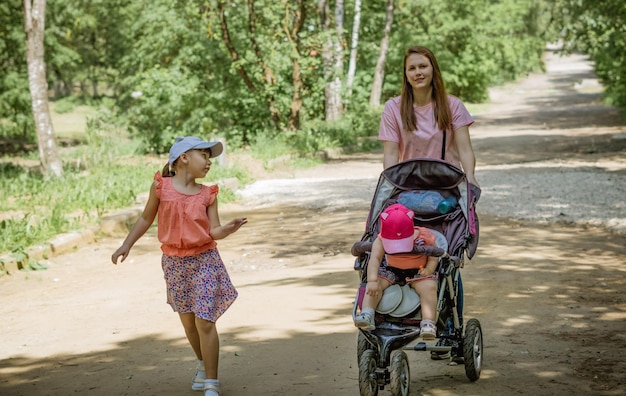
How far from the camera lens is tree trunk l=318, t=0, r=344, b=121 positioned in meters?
26.2

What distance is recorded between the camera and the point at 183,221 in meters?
5.42

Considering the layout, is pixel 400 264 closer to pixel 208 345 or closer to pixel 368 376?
pixel 368 376

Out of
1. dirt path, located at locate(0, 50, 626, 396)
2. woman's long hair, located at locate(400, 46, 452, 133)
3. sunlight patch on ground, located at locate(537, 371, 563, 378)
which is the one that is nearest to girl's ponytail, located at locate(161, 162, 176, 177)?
dirt path, located at locate(0, 50, 626, 396)

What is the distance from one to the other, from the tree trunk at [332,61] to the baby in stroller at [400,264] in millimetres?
21100

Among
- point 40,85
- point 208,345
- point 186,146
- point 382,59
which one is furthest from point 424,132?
point 382,59

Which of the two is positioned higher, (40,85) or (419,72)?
(419,72)

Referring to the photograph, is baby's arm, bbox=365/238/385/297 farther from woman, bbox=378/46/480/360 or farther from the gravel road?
the gravel road

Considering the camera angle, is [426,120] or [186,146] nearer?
[186,146]

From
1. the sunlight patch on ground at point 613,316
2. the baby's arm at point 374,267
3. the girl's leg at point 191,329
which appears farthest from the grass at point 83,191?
the sunlight patch on ground at point 613,316

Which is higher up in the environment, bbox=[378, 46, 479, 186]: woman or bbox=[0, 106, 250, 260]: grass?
bbox=[378, 46, 479, 186]: woman

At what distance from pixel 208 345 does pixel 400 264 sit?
129 cm

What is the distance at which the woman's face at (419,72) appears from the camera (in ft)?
19.0

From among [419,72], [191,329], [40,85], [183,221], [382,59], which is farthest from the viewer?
[382,59]

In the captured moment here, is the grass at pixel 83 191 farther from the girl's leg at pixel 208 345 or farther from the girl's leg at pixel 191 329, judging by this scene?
the girl's leg at pixel 208 345
